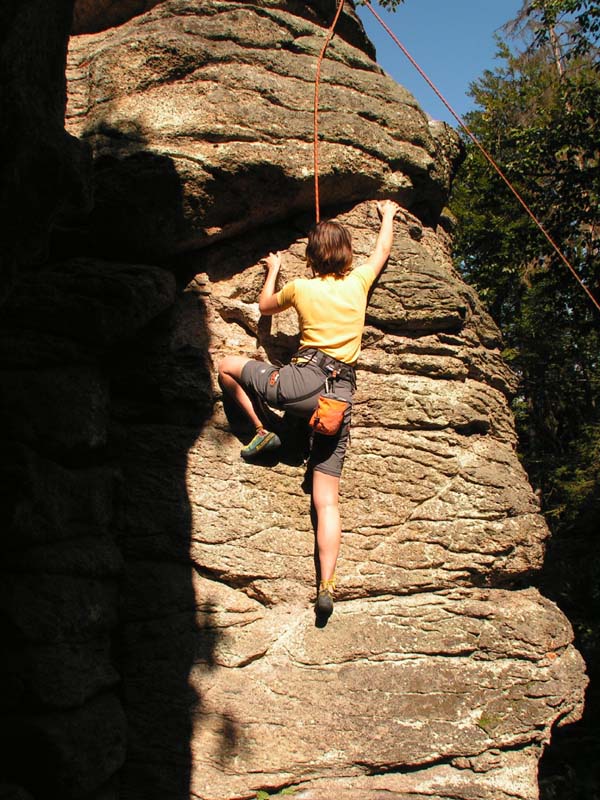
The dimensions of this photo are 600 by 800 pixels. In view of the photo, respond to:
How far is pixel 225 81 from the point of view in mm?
4754

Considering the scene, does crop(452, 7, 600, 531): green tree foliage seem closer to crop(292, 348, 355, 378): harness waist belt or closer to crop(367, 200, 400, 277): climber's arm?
crop(367, 200, 400, 277): climber's arm

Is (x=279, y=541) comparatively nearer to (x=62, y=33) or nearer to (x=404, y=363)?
(x=404, y=363)

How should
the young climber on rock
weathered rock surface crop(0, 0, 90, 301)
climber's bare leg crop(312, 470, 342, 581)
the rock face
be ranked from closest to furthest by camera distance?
weathered rock surface crop(0, 0, 90, 301), the rock face, climber's bare leg crop(312, 470, 342, 581), the young climber on rock

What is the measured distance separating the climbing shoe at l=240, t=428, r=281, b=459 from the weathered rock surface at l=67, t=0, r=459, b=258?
1.40m

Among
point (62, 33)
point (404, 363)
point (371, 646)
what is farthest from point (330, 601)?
point (62, 33)

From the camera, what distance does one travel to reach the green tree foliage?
371 inches

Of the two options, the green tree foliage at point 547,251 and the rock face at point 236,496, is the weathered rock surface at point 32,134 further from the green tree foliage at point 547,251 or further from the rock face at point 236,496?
the green tree foliage at point 547,251

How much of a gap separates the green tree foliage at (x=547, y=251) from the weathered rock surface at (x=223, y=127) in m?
4.95

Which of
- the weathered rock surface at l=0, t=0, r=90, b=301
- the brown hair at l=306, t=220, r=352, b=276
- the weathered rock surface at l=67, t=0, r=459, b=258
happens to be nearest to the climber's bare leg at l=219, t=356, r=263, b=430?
the brown hair at l=306, t=220, r=352, b=276

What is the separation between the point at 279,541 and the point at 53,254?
2295mm

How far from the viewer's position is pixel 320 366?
4.18 metres

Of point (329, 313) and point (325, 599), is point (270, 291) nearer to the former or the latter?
point (329, 313)

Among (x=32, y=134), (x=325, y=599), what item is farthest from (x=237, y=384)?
(x=32, y=134)

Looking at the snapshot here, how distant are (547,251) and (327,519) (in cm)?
782
